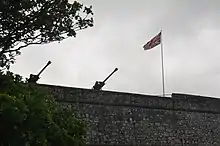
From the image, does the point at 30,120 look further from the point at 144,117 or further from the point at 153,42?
the point at 153,42

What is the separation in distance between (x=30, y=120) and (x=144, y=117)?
379 inches

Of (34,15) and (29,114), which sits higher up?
(34,15)

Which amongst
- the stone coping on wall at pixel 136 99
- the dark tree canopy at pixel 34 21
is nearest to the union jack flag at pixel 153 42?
the stone coping on wall at pixel 136 99

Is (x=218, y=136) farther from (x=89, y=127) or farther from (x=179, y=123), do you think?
(x=89, y=127)

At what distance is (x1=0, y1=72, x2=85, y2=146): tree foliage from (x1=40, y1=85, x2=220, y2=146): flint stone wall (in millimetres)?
5244

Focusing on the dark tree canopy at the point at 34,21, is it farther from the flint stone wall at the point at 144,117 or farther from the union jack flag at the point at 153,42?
the union jack flag at the point at 153,42

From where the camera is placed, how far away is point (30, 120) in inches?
367

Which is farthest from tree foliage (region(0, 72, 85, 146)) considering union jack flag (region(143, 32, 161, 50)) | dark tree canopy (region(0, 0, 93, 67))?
union jack flag (region(143, 32, 161, 50))

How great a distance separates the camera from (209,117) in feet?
68.2

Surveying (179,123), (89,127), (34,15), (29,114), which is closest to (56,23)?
(34,15)

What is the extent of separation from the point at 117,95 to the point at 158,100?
1.81m

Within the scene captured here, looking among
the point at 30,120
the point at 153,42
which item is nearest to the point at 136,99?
the point at 153,42

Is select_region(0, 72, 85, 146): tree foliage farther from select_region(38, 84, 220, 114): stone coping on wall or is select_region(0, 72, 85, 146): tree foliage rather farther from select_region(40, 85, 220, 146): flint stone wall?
select_region(40, 85, 220, 146): flint stone wall

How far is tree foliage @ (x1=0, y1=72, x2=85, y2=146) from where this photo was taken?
8.95 meters
